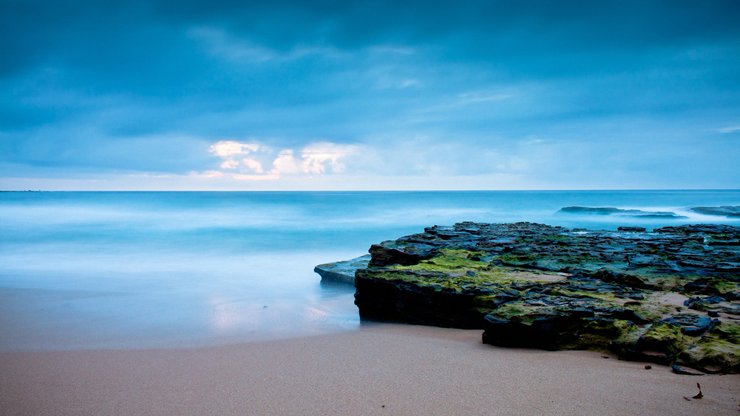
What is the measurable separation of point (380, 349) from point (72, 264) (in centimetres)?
1407

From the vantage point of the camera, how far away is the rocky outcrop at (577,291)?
3.98 meters

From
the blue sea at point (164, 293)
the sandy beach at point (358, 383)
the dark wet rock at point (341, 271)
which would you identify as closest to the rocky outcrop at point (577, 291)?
the sandy beach at point (358, 383)

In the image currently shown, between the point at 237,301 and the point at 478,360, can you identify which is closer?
the point at 478,360

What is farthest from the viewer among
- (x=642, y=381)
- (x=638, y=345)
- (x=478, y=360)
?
(x=478, y=360)

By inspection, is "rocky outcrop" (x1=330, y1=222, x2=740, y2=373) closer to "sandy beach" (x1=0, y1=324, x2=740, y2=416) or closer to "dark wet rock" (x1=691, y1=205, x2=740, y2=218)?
"sandy beach" (x1=0, y1=324, x2=740, y2=416)

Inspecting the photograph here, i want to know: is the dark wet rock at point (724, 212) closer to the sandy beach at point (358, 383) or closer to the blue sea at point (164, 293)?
the blue sea at point (164, 293)

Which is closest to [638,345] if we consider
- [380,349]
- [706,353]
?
[706,353]

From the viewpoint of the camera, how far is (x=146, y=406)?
3441 mm

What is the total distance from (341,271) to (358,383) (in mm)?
6771

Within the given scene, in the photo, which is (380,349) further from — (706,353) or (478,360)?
(706,353)

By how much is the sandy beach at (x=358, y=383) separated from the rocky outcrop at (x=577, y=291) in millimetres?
226

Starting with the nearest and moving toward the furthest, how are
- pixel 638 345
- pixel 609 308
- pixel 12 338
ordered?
pixel 638 345
pixel 609 308
pixel 12 338

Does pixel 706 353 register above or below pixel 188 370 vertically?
above

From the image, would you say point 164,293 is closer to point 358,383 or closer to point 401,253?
point 401,253
